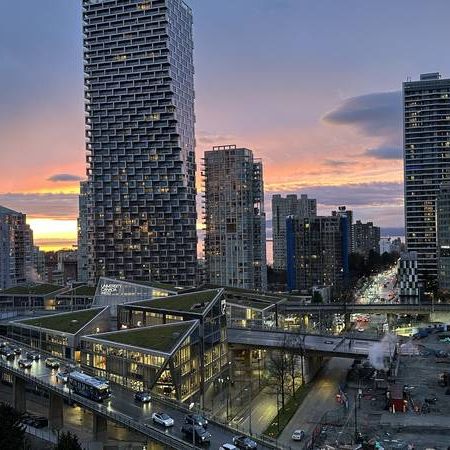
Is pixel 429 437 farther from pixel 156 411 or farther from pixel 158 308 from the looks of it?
pixel 158 308

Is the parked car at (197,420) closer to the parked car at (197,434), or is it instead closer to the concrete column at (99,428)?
the parked car at (197,434)

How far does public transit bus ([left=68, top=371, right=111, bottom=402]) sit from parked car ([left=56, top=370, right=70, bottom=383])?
10.2 ft

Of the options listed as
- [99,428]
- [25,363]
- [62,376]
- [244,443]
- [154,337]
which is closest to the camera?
[244,443]

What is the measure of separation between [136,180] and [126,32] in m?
39.2

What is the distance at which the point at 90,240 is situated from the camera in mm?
156875

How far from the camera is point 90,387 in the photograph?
55312 millimetres

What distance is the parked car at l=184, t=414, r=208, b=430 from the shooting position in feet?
154

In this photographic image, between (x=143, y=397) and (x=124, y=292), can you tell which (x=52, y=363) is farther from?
(x=124, y=292)

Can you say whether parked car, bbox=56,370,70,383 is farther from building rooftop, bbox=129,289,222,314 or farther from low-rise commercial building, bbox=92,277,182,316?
low-rise commercial building, bbox=92,277,182,316

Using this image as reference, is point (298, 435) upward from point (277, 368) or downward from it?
downward

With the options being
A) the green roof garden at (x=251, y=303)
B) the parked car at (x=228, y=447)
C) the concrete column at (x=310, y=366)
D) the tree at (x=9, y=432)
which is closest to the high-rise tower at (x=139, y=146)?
the green roof garden at (x=251, y=303)

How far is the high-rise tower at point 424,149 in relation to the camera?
190m

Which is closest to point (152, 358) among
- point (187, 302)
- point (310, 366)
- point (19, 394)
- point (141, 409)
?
point (141, 409)

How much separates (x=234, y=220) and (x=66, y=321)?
10184cm
